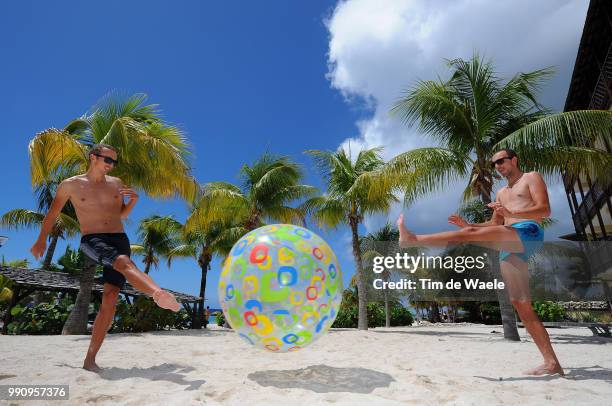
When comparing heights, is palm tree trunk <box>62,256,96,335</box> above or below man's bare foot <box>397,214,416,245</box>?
below

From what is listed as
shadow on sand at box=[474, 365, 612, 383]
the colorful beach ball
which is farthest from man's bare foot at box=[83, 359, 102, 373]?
shadow on sand at box=[474, 365, 612, 383]

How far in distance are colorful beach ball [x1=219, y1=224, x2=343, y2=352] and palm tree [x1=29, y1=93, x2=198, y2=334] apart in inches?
296

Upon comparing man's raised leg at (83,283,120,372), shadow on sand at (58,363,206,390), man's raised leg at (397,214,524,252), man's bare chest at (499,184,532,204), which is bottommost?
shadow on sand at (58,363,206,390)

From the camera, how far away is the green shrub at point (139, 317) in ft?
39.8

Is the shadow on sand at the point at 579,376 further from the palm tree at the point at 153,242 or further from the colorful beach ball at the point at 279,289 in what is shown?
the palm tree at the point at 153,242

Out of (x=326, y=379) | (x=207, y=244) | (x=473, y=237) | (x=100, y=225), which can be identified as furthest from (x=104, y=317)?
(x=207, y=244)

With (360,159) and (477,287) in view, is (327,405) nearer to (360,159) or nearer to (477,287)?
(360,159)

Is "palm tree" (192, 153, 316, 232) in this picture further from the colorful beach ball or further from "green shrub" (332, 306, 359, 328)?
the colorful beach ball

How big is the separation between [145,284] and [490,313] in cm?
3212

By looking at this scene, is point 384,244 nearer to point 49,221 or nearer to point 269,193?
point 269,193

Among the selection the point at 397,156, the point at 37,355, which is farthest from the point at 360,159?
the point at 37,355

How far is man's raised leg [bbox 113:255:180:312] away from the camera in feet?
9.61

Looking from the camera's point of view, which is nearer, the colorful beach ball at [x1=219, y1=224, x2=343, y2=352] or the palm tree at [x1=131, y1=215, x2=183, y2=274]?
the colorful beach ball at [x1=219, y1=224, x2=343, y2=352]

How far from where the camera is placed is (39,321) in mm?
11102
